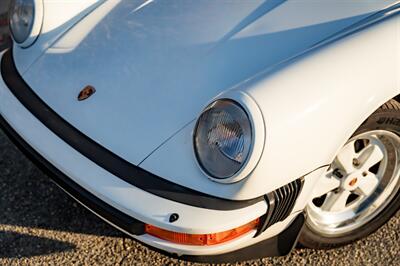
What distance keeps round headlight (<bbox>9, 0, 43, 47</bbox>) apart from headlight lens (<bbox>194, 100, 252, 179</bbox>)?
1.03 meters

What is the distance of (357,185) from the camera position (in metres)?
2.31

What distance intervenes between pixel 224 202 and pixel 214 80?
0.49 metres

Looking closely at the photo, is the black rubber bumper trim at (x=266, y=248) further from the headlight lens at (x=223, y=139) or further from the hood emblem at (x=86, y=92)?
the hood emblem at (x=86, y=92)

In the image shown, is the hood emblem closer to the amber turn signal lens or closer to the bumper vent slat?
the amber turn signal lens

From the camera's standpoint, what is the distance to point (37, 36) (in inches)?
95.6

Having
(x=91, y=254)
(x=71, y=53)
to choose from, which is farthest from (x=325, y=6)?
(x=91, y=254)

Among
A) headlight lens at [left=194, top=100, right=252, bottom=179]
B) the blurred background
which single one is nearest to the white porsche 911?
headlight lens at [left=194, top=100, right=252, bottom=179]

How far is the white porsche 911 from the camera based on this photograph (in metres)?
1.78

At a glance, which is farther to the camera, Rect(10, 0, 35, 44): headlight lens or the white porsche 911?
Rect(10, 0, 35, 44): headlight lens

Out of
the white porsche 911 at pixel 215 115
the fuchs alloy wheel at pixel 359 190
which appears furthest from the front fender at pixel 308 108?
the fuchs alloy wheel at pixel 359 190

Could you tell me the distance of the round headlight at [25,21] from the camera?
243cm

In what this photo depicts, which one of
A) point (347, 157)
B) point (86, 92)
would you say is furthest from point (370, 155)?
point (86, 92)

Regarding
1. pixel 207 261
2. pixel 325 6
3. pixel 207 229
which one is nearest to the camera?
pixel 207 229

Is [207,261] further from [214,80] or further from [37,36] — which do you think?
[37,36]
